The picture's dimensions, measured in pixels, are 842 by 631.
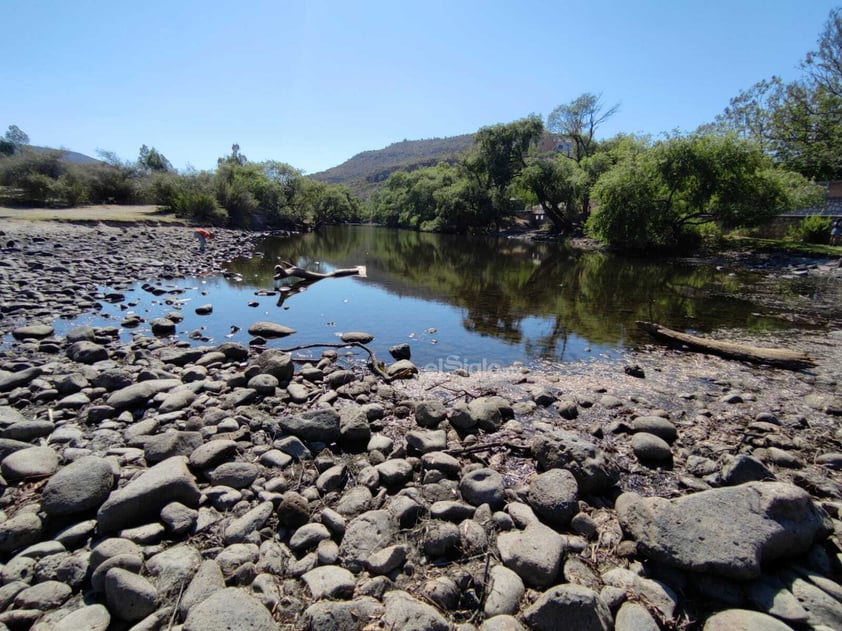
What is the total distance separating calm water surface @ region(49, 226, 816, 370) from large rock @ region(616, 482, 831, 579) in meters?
6.07

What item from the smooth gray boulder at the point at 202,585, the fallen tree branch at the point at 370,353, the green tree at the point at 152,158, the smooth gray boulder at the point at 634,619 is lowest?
the fallen tree branch at the point at 370,353

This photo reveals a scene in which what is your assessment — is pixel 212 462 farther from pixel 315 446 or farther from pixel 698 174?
pixel 698 174

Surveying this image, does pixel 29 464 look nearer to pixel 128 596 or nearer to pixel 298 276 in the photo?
pixel 128 596

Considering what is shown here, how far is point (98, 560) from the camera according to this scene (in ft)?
11.0

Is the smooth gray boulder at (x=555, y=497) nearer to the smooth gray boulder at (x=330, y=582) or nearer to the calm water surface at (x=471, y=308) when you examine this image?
the smooth gray boulder at (x=330, y=582)

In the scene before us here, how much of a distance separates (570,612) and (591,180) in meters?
53.7

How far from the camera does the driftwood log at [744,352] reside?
939 cm

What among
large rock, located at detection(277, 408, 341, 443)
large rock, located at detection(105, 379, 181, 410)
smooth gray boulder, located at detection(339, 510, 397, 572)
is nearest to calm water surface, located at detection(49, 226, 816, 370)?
large rock, located at detection(105, 379, 181, 410)

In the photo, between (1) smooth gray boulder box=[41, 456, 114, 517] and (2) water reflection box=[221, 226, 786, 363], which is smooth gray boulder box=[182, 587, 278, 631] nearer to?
(1) smooth gray boulder box=[41, 456, 114, 517]

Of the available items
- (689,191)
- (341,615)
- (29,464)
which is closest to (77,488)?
(29,464)

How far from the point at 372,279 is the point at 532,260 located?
50.9ft

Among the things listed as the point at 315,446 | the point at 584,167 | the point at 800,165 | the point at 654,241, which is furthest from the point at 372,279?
the point at 800,165

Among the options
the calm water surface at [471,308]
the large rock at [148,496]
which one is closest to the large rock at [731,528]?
the large rock at [148,496]

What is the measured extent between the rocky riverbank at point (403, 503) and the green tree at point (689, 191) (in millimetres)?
30472
